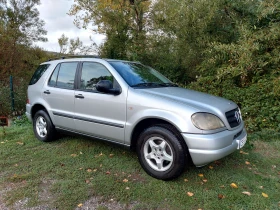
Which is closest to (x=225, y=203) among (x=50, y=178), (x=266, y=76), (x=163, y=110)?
(x=163, y=110)

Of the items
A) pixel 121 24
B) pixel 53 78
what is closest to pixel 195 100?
pixel 53 78

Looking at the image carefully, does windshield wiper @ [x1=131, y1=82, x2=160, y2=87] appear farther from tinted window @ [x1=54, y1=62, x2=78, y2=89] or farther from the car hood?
tinted window @ [x1=54, y1=62, x2=78, y2=89]

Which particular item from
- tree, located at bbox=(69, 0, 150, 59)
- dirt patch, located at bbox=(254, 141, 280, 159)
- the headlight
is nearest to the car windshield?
the headlight

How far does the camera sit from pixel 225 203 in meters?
2.65

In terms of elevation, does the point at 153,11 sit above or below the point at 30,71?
above

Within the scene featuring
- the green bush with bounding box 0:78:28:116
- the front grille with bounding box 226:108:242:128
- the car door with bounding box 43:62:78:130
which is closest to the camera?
the front grille with bounding box 226:108:242:128

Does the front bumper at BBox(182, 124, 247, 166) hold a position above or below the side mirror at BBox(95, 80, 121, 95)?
below

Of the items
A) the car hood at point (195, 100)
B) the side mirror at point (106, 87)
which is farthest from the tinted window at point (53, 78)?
the car hood at point (195, 100)

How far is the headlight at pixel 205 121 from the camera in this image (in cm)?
284

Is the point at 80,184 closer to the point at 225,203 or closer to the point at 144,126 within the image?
the point at 144,126

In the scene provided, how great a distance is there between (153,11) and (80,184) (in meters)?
9.52

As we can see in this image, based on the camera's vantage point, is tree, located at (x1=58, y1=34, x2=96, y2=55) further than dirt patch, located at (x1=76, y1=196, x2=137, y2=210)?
Yes

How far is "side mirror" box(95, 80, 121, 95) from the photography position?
10.9 feet

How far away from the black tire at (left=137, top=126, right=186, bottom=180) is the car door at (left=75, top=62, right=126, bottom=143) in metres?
0.39
